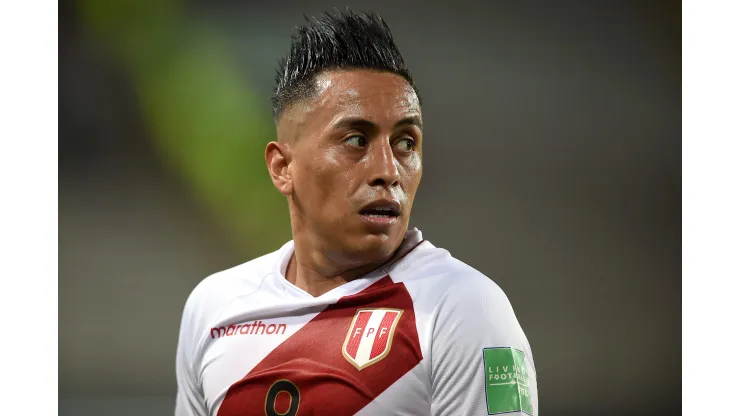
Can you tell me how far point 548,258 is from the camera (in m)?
3.44

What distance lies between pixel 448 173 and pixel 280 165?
1.17m

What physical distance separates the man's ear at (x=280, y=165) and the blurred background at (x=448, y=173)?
1.12 m

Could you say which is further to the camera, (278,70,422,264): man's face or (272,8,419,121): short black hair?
(272,8,419,121): short black hair

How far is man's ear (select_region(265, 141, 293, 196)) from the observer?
2473mm

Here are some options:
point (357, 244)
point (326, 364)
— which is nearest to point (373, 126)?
point (357, 244)

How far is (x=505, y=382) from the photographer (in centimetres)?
205

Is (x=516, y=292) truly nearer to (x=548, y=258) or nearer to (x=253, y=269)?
(x=548, y=258)

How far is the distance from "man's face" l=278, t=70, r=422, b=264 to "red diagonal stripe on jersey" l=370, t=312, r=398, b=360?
0.19m

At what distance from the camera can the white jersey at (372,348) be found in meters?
2.09

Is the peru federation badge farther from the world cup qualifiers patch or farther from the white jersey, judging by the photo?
the world cup qualifiers patch

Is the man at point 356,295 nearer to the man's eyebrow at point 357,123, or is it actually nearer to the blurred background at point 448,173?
the man's eyebrow at point 357,123

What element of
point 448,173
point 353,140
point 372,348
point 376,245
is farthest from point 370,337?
point 448,173

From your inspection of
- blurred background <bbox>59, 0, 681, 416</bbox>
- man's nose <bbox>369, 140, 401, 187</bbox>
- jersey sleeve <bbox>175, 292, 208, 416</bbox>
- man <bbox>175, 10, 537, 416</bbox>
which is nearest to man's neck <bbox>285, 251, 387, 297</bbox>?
man <bbox>175, 10, 537, 416</bbox>

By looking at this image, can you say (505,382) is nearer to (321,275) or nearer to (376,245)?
(376,245)
